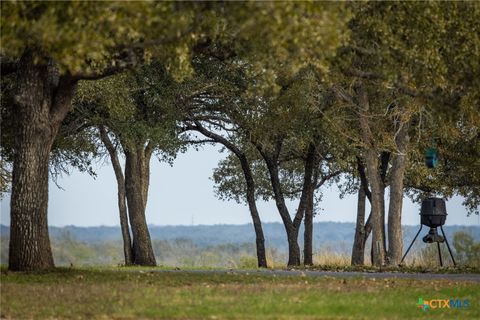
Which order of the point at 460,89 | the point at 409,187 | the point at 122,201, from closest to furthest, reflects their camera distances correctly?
the point at 460,89 < the point at 122,201 < the point at 409,187

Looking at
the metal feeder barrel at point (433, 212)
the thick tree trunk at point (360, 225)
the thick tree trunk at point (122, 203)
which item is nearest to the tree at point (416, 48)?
the metal feeder barrel at point (433, 212)

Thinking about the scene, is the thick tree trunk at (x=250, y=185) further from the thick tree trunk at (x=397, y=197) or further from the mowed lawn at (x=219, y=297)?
the mowed lawn at (x=219, y=297)

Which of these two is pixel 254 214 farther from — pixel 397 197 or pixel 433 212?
pixel 433 212

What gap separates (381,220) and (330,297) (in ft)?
62.4

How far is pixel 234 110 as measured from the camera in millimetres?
39438

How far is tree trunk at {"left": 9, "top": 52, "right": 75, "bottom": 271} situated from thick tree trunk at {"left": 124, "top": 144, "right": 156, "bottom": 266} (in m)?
12.8

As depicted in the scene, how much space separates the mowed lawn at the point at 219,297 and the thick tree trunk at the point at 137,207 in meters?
14.2

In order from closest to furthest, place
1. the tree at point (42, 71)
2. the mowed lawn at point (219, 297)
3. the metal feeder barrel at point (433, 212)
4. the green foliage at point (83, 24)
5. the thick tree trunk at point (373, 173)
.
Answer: the green foliage at point (83, 24) < the mowed lawn at point (219, 297) < the tree at point (42, 71) < the thick tree trunk at point (373, 173) < the metal feeder barrel at point (433, 212)

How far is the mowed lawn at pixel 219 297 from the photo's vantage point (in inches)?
709

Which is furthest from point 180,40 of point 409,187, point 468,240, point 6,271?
point 468,240

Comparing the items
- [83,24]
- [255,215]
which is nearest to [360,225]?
[255,215]

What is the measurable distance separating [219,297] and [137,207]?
20052mm

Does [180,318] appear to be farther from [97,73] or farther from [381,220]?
[381,220]

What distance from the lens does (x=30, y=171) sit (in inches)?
1009
